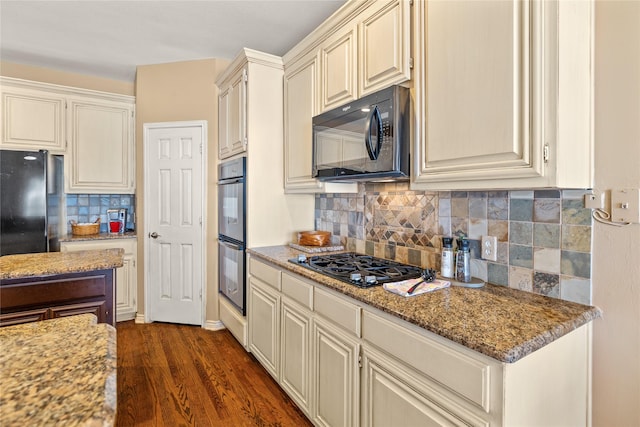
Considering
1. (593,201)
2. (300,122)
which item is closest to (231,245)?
(300,122)

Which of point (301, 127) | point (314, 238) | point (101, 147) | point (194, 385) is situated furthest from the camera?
point (101, 147)

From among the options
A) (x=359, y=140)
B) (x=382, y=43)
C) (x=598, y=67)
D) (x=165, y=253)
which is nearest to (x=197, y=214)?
(x=165, y=253)

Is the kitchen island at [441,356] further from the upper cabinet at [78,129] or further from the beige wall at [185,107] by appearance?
the upper cabinet at [78,129]

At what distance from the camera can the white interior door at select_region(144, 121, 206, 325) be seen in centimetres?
329

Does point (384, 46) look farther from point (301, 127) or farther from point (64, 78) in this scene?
point (64, 78)

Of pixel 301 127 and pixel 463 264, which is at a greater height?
pixel 301 127

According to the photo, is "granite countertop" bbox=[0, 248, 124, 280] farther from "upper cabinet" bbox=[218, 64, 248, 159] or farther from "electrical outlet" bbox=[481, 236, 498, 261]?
"electrical outlet" bbox=[481, 236, 498, 261]

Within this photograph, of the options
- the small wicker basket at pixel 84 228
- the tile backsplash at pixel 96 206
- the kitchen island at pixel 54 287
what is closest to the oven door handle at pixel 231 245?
the kitchen island at pixel 54 287

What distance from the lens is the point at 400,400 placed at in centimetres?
125

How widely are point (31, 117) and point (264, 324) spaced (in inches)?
119

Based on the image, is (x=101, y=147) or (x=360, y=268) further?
(x=101, y=147)

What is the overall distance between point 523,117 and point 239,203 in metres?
2.10

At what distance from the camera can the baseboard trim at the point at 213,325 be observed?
10.7 feet

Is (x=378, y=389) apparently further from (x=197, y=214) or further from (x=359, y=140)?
(x=197, y=214)
